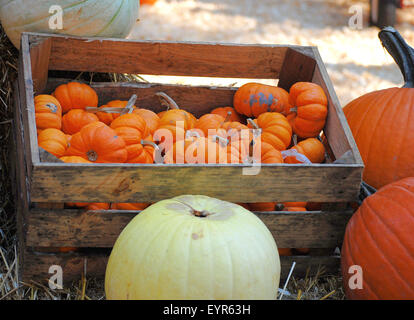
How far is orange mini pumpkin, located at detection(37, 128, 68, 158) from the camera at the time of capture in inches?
78.5

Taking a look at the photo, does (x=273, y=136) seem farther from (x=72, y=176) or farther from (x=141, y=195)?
(x=72, y=176)

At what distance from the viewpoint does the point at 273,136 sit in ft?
7.32

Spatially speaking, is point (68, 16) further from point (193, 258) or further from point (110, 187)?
point (193, 258)

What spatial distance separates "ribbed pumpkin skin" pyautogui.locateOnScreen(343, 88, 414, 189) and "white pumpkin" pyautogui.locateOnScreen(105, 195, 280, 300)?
95 centimetres

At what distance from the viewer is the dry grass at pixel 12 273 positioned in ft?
6.12

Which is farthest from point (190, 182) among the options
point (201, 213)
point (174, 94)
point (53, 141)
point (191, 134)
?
point (174, 94)

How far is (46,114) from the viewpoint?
2.15m

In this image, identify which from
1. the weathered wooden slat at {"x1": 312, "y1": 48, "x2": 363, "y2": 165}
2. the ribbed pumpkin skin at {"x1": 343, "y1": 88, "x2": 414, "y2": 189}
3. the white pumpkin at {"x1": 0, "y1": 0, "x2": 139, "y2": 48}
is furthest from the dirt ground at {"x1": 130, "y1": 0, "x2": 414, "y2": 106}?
the white pumpkin at {"x1": 0, "y1": 0, "x2": 139, "y2": 48}

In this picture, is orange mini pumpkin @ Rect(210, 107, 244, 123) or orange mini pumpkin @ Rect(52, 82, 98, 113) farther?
orange mini pumpkin @ Rect(210, 107, 244, 123)

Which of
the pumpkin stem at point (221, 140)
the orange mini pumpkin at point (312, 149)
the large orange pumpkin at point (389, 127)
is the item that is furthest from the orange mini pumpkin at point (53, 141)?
the large orange pumpkin at point (389, 127)

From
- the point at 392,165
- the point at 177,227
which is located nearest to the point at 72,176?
the point at 177,227

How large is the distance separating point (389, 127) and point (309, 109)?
38 centimetres

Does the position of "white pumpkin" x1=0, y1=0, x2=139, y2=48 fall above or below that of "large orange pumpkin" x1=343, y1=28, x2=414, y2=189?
above

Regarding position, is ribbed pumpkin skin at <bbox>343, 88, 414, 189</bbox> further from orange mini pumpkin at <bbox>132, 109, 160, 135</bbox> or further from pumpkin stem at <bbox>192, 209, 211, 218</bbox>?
pumpkin stem at <bbox>192, 209, 211, 218</bbox>
